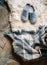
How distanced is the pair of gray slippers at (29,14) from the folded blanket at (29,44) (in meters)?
0.21

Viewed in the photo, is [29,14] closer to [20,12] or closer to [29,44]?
[20,12]

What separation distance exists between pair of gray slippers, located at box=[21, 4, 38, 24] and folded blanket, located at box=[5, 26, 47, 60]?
210 mm

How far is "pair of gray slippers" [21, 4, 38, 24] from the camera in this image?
7.28 feet

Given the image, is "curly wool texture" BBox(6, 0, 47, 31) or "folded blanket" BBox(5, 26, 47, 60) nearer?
"folded blanket" BBox(5, 26, 47, 60)

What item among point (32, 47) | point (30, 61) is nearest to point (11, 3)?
point (32, 47)

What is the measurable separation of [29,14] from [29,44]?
51cm

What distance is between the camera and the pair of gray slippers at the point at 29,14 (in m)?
2.22

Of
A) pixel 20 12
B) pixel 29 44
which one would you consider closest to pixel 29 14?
pixel 20 12

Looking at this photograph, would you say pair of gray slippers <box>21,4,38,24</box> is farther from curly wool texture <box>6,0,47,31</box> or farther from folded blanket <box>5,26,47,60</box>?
folded blanket <box>5,26,47,60</box>

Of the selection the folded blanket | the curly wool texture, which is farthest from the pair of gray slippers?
the folded blanket

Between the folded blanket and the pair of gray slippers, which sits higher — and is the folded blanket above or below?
below

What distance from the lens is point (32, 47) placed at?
187cm

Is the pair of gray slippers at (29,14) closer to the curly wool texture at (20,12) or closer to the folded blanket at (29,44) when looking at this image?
the curly wool texture at (20,12)

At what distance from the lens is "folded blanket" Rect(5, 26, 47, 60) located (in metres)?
1.80
